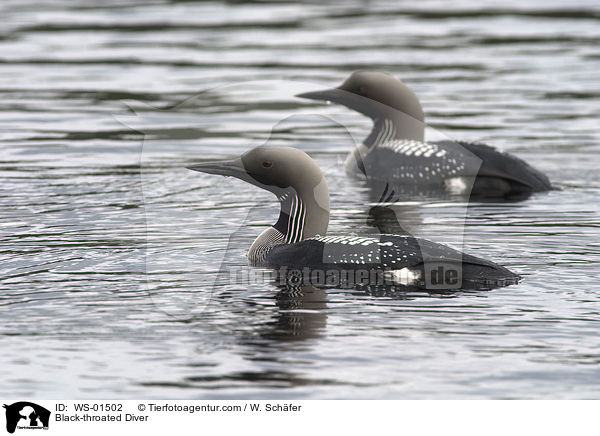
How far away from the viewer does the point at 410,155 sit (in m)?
11.2

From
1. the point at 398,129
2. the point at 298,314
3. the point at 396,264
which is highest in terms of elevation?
the point at 398,129

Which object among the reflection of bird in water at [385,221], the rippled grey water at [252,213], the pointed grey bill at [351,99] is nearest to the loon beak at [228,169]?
the rippled grey water at [252,213]

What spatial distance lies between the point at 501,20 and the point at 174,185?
11.6 meters

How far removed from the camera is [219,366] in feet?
19.2

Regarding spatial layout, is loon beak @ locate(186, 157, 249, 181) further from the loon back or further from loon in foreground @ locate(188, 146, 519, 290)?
the loon back

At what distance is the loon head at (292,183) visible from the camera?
7.78 meters

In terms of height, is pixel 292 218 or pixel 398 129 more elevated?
pixel 398 129
